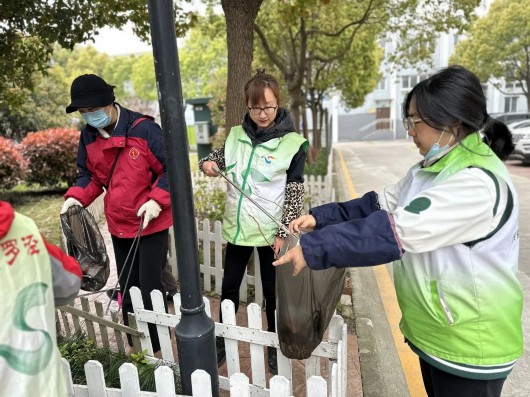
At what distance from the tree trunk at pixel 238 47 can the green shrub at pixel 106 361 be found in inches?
90.4

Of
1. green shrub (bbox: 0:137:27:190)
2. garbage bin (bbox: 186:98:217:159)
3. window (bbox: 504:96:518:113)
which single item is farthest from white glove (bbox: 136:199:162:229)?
window (bbox: 504:96:518:113)

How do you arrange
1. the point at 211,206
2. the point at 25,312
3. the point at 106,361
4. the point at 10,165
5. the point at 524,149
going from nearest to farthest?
the point at 25,312 → the point at 106,361 → the point at 211,206 → the point at 10,165 → the point at 524,149

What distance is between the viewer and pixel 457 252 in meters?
1.34

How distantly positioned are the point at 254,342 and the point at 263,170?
895mm

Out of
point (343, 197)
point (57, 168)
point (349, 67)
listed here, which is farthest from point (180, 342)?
point (349, 67)

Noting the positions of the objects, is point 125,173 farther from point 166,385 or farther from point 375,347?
point 375,347

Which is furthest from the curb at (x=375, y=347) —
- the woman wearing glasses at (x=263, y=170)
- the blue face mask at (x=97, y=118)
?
the blue face mask at (x=97, y=118)

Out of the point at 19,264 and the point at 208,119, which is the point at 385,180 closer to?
the point at 208,119

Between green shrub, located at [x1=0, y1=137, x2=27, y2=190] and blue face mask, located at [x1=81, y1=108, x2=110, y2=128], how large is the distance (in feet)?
25.6

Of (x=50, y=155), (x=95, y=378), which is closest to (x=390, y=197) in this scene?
(x=95, y=378)

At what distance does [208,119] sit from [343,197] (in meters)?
8.98

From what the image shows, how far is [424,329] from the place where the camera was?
149 cm

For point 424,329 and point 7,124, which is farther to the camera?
point 7,124

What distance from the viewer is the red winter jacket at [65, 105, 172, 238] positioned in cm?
248
